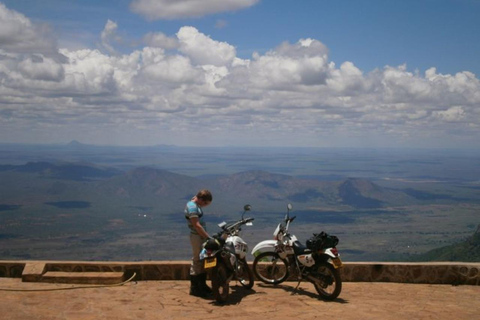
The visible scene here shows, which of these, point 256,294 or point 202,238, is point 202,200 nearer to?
point 202,238

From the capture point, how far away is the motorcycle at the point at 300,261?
8.72 m

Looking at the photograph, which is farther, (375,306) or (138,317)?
(375,306)

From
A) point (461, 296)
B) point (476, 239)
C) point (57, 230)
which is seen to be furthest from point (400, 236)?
point (461, 296)

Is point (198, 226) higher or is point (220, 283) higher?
point (198, 226)

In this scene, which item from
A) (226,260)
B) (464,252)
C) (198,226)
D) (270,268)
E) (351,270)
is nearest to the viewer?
(198,226)

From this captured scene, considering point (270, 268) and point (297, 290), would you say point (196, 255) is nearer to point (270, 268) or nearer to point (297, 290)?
point (270, 268)

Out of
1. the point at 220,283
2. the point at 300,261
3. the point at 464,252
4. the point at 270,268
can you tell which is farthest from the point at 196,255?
the point at 464,252

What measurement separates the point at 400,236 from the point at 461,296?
170205 mm

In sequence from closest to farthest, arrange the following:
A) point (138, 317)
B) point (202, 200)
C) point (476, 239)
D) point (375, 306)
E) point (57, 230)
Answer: point (138, 317), point (375, 306), point (202, 200), point (476, 239), point (57, 230)

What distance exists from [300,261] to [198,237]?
175cm

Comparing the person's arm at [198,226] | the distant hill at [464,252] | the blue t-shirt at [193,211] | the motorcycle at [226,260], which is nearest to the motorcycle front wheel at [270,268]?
the motorcycle at [226,260]

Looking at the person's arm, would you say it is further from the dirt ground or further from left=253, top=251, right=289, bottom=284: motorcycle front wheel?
left=253, top=251, right=289, bottom=284: motorcycle front wheel

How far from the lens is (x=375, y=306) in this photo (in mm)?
8195

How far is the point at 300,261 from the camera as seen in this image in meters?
9.20
